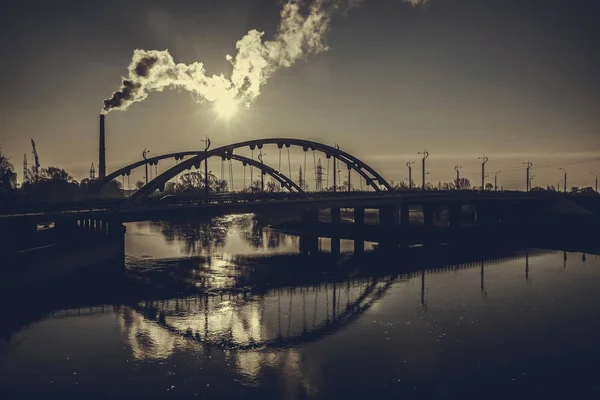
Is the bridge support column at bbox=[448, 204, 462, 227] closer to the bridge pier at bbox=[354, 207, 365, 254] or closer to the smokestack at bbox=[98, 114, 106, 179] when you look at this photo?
the bridge pier at bbox=[354, 207, 365, 254]

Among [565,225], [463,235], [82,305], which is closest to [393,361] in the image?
[82,305]

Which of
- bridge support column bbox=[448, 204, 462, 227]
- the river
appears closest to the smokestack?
the river

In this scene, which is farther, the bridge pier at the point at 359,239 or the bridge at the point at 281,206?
the bridge pier at the point at 359,239

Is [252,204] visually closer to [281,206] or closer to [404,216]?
[281,206]

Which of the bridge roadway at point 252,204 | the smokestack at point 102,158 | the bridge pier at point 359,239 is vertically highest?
the smokestack at point 102,158

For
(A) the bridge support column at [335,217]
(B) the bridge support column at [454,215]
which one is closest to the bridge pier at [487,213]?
(B) the bridge support column at [454,215]

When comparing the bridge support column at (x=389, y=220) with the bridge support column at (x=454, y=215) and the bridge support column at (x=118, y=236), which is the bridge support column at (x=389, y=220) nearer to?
the bridge support column at (x=454, y=215)
